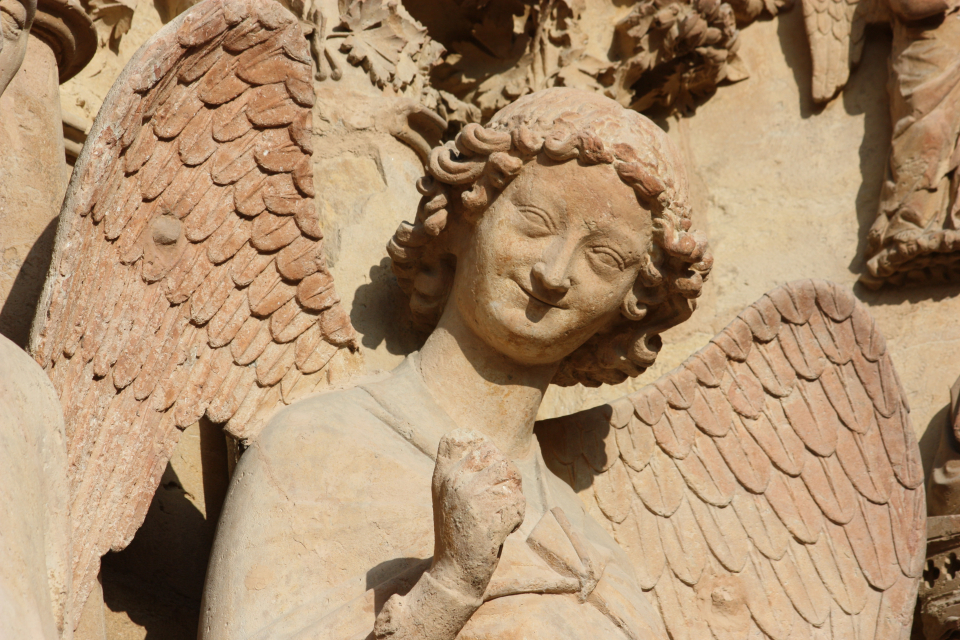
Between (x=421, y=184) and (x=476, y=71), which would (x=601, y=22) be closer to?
(x=476, y=71)

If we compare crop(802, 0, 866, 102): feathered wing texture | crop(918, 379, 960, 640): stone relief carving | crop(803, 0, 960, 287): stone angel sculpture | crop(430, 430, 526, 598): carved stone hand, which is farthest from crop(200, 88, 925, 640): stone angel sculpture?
crop(802, 0, 866, 102): feathered wing texture

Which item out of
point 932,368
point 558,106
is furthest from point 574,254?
point 932,368

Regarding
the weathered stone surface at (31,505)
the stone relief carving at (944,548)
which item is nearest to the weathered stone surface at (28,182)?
the weathered stone surface at (31,505)

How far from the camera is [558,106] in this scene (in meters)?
3.51

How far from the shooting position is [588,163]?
340 cm

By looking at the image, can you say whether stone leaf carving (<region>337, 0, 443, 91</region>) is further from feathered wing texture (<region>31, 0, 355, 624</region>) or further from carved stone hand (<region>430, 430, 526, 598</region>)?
carved stone hand (<region>430, 430, 526, 598</region>)

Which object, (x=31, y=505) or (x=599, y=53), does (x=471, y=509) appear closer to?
(x=31, y=505)

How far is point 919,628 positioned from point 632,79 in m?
2.09

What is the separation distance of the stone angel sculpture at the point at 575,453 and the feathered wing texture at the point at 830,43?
4.16ft

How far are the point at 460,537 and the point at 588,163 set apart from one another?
107cm

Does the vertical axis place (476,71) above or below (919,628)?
above

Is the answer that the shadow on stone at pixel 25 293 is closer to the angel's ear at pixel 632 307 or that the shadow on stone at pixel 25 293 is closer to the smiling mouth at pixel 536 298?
the smiling mouth at pixel 536 298

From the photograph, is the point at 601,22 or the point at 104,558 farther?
the point at 601,22

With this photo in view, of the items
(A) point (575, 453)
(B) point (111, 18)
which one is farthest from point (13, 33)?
(A) point (575, 453)
